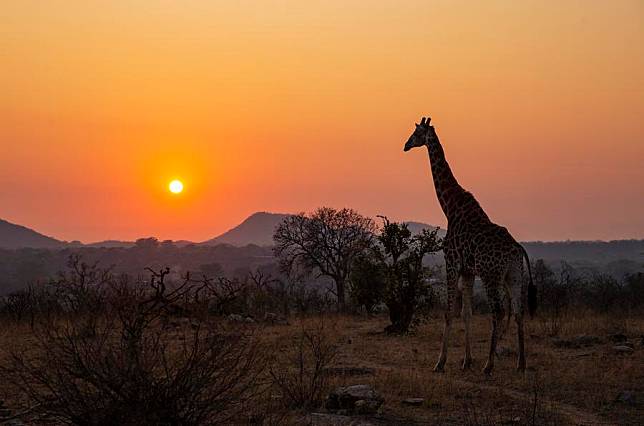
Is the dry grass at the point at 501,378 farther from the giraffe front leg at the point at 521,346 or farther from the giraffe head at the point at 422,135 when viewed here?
the giraffe head at the point at 422,135

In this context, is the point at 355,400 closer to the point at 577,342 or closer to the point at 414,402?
the point at 414,402

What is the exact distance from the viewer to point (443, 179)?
15656 millimetres

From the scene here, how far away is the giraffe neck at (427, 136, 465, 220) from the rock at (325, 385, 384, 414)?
6.34 m

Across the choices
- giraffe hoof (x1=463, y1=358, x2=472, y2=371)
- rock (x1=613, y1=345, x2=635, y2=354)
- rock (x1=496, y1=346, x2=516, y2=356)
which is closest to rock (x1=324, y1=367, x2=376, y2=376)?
giraffe hoof (x1=463, y1=358, x2=472, y2=371)

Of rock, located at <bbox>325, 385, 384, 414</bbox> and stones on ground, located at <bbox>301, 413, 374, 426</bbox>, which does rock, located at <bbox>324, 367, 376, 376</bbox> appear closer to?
rock, located at <bbox>325, 385, 384, 414</bbox>

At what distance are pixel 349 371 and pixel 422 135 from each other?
234 inches

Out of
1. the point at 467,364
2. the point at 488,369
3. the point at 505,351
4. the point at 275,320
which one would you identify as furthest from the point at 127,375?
the point at 275,320

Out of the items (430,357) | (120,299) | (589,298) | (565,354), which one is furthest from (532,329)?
(120,299)

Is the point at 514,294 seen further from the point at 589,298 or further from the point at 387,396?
the point at 589,298

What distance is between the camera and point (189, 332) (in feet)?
63.2

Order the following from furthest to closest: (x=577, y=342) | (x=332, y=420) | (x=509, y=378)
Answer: (x=577, y=342), (x=509, y=378), (x=332, y=420)

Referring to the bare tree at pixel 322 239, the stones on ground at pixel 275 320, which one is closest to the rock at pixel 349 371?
the stones on ground at pixel 275 320

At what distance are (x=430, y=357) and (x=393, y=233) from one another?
7.25 metres

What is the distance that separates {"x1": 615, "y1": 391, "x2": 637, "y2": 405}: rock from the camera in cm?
1052
